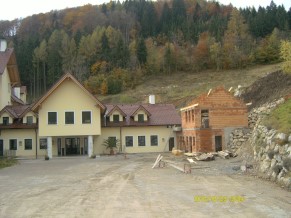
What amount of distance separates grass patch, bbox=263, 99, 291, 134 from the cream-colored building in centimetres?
1633

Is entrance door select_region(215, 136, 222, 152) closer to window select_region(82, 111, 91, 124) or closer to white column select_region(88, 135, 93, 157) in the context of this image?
white column select_region(88, 135, 93, 157)

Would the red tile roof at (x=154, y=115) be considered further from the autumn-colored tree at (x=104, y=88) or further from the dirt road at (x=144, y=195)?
the autumn-colored tree at (x=104, y=88)

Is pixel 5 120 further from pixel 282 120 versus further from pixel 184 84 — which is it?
pixel 184 84

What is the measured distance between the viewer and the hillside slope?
2699 inches

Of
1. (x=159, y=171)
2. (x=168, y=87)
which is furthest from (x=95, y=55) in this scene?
(x=159, y=171)

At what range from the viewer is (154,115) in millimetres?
42281

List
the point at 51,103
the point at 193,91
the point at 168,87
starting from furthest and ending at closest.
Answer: the point at 168,87, the point at 193,91, the point at 51,103

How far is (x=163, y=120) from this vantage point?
41344 millimetres

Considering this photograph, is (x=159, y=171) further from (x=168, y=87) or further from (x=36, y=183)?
(x=168, y=87)

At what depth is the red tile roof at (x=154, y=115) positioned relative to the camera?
4072cm

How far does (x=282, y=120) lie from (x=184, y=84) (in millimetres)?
58820

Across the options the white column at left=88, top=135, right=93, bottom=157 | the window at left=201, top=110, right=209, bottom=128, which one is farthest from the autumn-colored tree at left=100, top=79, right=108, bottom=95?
the window at left=201, top=110, right=209, bottom=128

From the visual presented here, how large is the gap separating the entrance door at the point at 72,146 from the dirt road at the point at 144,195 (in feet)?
61.3

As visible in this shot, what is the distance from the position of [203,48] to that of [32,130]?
205 ft
